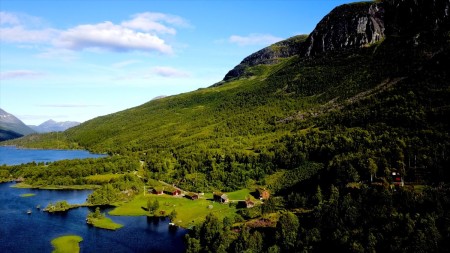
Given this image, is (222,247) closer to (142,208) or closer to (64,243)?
(64,243)

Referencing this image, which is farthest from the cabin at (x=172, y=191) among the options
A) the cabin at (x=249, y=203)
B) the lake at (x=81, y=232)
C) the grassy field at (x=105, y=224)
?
the cabin at (x=249, y=203)

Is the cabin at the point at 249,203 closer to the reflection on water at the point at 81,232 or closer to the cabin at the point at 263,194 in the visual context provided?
the cabin at the point at 263,194

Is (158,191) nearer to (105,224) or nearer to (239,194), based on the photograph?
(239,194)

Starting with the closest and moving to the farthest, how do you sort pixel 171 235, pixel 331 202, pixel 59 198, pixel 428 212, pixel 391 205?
pixel 428 212 < pixel 391 205 < pixel 331 202 < pixel 171 235 < pixel 59 198

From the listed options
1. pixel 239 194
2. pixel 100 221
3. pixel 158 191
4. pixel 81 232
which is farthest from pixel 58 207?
pixel 239 194

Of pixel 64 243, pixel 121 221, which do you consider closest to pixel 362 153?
pixel 121 221

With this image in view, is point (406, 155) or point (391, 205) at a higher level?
point (406, 155)
